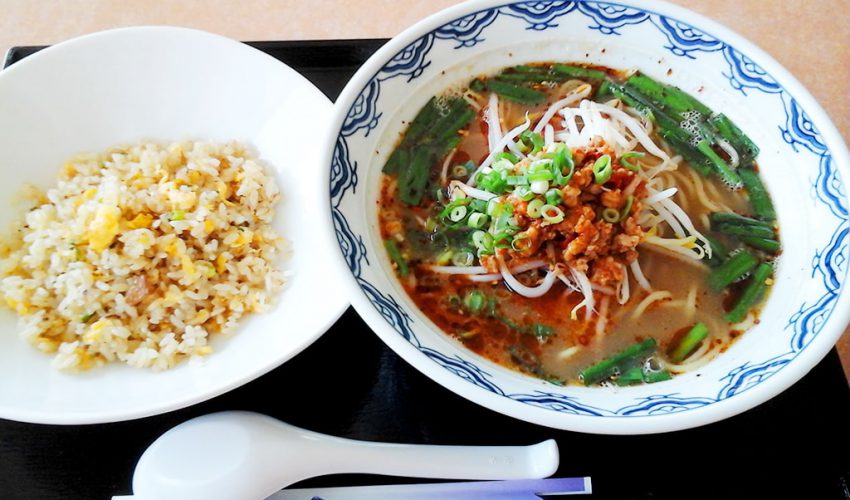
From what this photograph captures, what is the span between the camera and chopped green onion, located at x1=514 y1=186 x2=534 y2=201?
1283 mm

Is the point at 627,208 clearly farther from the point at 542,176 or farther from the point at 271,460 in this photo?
the point at 271,460

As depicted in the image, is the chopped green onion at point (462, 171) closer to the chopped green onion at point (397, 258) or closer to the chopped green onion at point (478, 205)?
the chopped green onion at point (478, 205)

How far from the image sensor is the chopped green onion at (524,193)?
4.21 ft

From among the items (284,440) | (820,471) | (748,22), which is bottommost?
(284,440)

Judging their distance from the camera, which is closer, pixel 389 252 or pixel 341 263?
pixel 341 263

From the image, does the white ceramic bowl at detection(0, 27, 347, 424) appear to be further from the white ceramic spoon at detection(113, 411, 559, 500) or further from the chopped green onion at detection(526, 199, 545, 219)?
the chopped green onion at detection(526, 199, 545, 219)

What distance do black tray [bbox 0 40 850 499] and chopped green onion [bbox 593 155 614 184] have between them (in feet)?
1.66

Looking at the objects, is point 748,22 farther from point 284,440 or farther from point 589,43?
point 284,440

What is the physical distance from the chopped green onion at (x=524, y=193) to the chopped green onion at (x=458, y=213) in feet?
0.43

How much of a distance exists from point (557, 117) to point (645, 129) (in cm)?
20

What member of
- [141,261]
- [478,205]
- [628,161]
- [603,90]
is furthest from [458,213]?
[141,261]

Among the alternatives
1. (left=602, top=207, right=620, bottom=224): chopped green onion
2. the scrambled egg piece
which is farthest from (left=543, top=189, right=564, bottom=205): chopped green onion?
the scrambled egg piece

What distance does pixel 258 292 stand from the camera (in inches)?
59.5

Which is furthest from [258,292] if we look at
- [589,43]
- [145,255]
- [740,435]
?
[740,435]
